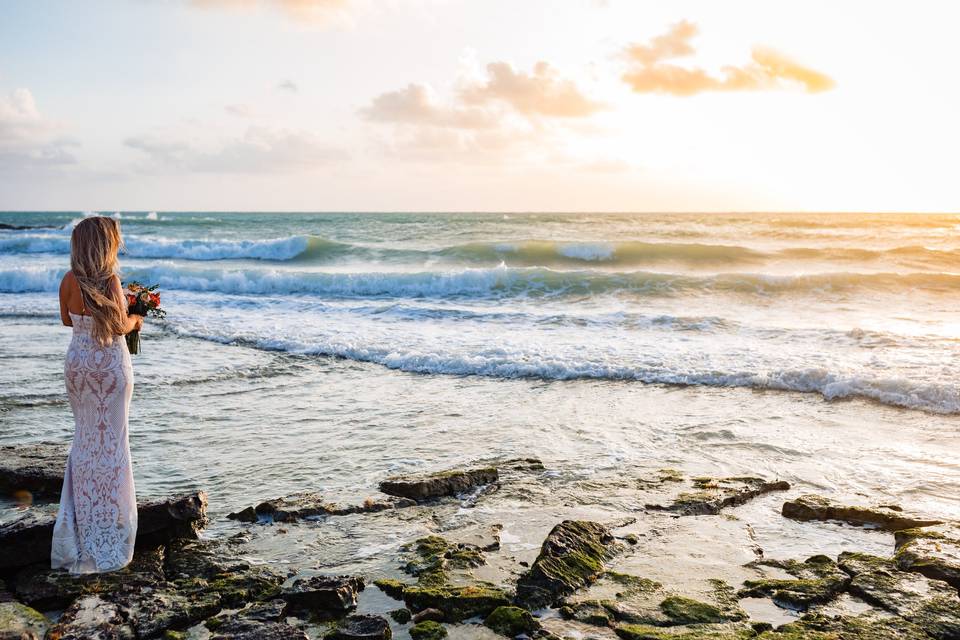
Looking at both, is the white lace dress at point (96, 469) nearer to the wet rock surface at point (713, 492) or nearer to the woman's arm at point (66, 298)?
the woman's arm at point (66, 298)

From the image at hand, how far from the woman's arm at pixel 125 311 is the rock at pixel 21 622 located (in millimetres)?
1748

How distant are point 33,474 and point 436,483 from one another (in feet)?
11.1

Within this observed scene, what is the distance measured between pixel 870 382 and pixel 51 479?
10201mm

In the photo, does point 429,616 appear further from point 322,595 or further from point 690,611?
point 690,611

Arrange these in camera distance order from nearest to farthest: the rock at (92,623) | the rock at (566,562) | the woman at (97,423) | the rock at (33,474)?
the rock at (92,623) → the rock at (566,562) → the woman at (97,423) → the rock at (33,474)

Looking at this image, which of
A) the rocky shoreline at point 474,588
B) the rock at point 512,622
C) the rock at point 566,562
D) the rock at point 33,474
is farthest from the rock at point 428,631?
the rock at point 33,474

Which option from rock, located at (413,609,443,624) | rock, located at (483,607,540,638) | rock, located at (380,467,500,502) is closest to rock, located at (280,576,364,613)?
rock, located at (413,609,443,624)

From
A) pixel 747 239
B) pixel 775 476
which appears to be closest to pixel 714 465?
pixel 775 476

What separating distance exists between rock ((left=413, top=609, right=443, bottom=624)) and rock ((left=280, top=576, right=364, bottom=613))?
42cm

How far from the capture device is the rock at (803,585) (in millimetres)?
4473

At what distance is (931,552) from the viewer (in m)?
4.95

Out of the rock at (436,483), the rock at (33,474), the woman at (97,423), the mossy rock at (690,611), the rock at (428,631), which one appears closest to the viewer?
the rock at (428,631)

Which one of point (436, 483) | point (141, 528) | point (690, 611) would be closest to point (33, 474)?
point (141, 528)

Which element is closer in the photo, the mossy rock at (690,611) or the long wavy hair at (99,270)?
the mossy rock at (690,611)
